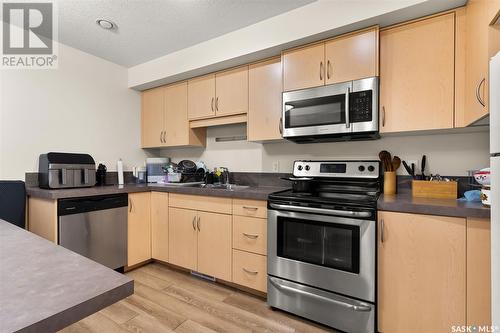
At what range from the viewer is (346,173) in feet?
6.88

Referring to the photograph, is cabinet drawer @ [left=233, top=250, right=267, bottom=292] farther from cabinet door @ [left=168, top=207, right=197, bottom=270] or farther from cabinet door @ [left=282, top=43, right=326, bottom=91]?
cabinet door @ [left=282, top=43, right=326, bottom=91]

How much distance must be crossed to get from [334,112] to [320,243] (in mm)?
989

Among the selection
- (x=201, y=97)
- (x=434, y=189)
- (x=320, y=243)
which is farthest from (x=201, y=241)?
(x=434, y=189)

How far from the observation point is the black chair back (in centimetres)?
204

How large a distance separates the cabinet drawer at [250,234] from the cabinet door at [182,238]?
48 cm

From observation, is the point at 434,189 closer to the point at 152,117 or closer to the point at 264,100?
the point at 264,100

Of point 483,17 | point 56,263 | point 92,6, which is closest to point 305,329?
point 56,263

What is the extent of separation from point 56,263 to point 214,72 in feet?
7.72

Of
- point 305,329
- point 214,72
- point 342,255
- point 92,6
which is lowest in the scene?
point 305,329

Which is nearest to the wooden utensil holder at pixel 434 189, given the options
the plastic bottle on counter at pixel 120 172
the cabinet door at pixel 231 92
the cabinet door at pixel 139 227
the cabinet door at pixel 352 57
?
the cabinet door at pixel 352 57

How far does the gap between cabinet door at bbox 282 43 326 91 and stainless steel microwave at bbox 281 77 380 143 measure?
7 cm

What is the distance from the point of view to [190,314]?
1.87 metres

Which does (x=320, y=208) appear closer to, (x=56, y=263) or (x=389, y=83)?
(x=389, y=83)

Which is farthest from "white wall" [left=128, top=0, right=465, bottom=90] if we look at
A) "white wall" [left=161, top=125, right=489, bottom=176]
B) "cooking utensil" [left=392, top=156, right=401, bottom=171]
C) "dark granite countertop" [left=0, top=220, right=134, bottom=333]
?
"dark granite countertop" [left=0, top=220, right=134, bottom=333]
